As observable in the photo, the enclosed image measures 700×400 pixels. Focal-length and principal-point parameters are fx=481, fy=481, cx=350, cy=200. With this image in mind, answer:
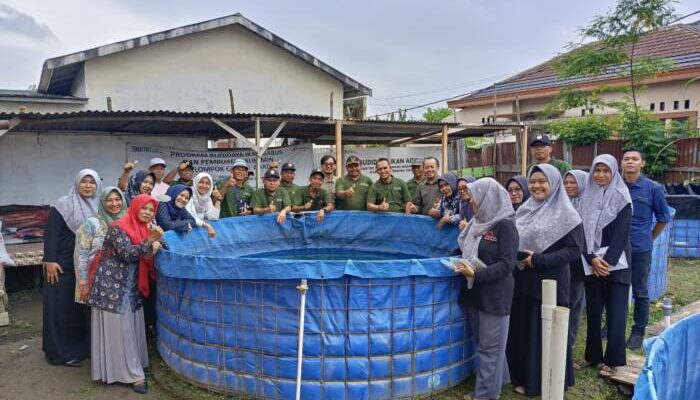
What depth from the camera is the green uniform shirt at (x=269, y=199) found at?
573 centimetres

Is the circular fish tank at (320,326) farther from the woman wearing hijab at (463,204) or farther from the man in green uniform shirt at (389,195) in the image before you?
the man in green uniform shirt at (389,195)

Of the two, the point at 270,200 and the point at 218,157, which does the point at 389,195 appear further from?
the point at 218,157

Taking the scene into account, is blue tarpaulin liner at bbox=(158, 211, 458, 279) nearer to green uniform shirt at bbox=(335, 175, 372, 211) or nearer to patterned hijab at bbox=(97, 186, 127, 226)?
green uniform shirt at bbox=(335, 175, 372, 211)

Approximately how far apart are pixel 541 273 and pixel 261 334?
1954 millimetres

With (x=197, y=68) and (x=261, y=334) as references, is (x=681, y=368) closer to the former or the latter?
(x=261, y=334)

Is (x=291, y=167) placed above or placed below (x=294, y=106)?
below

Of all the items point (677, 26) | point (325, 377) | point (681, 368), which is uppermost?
point (677, 26)

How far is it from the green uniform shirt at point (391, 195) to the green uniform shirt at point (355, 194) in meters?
0.10

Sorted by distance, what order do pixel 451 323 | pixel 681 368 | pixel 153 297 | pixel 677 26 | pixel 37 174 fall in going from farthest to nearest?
pixel 677 26
pixel 37 174
pixel 153 297
pixel 451 323
pixel 681 368

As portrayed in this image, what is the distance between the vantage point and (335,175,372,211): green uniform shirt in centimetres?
606

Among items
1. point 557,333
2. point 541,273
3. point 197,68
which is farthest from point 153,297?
point 197,68

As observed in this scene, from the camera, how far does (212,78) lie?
433 inches

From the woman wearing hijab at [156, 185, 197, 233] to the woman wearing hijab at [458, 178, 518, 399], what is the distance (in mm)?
2579

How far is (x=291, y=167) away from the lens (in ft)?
18.4
